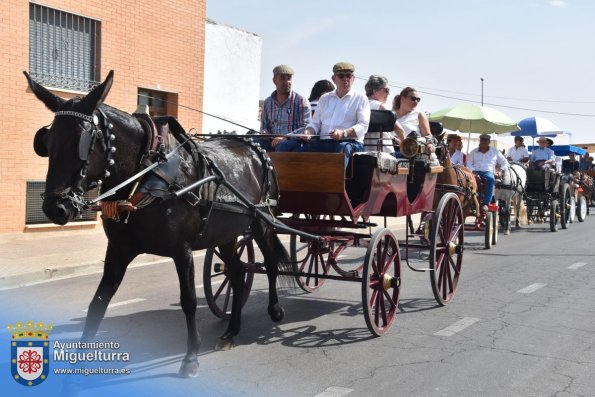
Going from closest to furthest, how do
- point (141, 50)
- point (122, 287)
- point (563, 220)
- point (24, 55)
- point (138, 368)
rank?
point (138, 368) → point (122, 287) → point (24, 55) → point (141, 50) → point (563, 220)

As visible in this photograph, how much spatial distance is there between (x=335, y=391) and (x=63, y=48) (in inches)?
418

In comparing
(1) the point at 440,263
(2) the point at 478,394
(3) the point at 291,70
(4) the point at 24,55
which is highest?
(4) the point at 24,55

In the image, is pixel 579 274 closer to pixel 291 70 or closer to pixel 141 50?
pixel 291 70

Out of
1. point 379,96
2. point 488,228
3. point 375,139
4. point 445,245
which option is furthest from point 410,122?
point 488,228

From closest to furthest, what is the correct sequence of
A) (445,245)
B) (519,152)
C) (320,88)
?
(445,245) → (320,88) → (519,152)

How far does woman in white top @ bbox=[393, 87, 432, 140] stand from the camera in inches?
342

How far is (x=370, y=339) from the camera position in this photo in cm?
635

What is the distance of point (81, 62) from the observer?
13750 millimetres

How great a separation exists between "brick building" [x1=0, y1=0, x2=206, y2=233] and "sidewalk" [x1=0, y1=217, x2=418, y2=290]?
0.50 metres

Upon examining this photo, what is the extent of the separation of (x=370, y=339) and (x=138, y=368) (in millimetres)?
2163

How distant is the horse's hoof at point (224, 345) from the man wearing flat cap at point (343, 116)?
205cm

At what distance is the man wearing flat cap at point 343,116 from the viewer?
6.82 metres

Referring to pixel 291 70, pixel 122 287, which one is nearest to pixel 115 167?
pixel 291 70

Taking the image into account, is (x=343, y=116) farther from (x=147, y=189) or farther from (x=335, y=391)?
(x=335, y=391)
